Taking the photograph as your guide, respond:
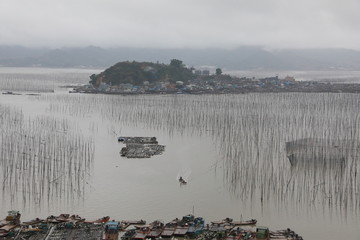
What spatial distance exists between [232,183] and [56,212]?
6878mm

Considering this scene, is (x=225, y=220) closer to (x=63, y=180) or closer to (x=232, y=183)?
(x=232, y=183)

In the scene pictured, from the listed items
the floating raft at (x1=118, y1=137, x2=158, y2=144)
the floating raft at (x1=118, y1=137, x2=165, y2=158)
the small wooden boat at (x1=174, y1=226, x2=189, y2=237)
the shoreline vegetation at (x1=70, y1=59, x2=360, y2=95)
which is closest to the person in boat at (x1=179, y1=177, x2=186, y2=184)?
the floating raft at (x1=118, y1=137, x2=165, y2=158)

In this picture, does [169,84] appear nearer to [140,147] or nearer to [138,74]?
[138,74]

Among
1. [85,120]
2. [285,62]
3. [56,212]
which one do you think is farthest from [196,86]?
[285,62]

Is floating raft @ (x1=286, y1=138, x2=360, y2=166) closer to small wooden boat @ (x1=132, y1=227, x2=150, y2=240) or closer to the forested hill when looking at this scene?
small wooden boat @ (x1=132, y1=227, x2=150, y2=240)

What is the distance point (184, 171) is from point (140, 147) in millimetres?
4749

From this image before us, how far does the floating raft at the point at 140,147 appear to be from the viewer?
2234 cm

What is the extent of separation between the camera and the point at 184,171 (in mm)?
19734

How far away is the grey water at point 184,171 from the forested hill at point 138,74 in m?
24.7

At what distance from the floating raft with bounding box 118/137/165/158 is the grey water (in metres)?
0.44

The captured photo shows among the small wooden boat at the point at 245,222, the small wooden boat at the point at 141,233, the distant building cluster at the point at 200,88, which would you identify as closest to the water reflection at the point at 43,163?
the small wooden boat at the point at 141,233

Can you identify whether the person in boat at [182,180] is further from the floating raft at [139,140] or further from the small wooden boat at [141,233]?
the floating raft at [139,140]

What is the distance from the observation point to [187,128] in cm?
2927

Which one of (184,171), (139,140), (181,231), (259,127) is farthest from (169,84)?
(181,231)
